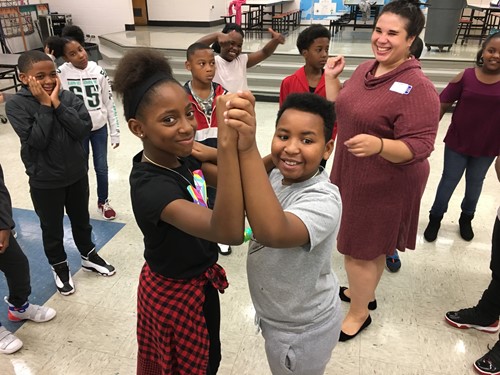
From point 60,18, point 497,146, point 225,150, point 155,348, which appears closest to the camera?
point 225,150

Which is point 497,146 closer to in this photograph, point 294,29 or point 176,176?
point 176,176

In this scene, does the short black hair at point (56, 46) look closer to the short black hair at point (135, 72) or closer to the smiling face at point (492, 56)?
the short black hair at point (135, 72)

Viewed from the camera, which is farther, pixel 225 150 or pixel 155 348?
pixel 155 348

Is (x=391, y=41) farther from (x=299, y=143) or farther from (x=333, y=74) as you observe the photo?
(x=299, y=143)

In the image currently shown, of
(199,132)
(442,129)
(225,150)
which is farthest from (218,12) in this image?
(225,150)

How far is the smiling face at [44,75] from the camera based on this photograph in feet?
6.23

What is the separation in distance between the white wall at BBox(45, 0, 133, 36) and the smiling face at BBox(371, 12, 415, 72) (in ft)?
32.1

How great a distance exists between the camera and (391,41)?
5.02ft

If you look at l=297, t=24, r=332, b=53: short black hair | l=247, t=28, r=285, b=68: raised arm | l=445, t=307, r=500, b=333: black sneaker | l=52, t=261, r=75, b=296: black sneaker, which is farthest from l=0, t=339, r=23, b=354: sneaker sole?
l=247, t=28, r=285, b=68: raised arm

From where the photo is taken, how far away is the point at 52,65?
1983 millimetres

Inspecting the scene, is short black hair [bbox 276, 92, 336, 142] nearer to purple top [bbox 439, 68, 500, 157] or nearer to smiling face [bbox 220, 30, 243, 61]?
purple top [bbox 439, 68, 500, 157]

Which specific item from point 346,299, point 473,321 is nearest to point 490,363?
point 473,321

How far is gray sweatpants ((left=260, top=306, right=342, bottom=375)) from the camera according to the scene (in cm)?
110

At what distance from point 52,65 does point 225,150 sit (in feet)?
5.70
